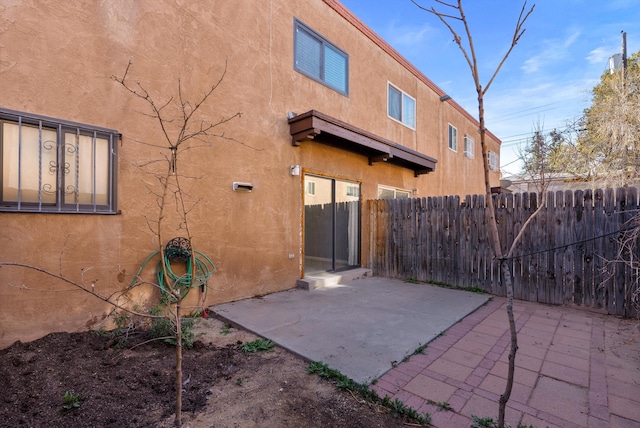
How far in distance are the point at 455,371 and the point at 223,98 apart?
462cm

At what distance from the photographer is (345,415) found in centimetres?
212

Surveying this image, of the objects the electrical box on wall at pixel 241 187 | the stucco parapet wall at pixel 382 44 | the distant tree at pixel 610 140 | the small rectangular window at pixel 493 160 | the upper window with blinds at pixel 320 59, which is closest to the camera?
the electrical box on wall at pixel 241 187

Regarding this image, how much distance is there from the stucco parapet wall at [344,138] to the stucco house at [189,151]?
0.11ft

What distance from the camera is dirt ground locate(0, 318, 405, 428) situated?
2.04 metres

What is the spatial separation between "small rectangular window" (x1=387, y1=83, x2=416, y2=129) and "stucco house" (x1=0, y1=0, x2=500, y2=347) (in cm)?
78

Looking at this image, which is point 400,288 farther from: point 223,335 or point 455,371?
point 223,335

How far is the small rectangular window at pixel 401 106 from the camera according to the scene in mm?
8711

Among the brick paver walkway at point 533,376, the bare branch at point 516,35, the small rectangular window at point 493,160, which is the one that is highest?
the small rectangular window at point 493,160

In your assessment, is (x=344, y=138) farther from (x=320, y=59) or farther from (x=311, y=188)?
(x=320, y=59)

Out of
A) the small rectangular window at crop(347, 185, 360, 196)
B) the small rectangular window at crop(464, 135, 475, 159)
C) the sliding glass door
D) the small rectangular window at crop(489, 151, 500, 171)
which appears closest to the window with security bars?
the sliding glass door

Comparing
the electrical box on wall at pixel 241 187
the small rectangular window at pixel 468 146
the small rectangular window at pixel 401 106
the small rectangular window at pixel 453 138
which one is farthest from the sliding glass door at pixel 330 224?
the small rectangular window at pixel 468 146

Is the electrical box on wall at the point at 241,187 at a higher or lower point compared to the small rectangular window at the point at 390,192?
lower

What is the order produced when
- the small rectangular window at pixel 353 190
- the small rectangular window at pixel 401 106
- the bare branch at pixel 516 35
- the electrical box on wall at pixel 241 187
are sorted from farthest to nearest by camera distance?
the small rectangular window at pixel 401 106, the small rectangular window at pixel 353 190, the electrical box on wall at pixel 241 187, the bare branch at pixel 516 35

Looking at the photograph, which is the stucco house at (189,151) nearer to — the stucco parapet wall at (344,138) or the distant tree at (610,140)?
the stucco parapet wall at (344,138)
